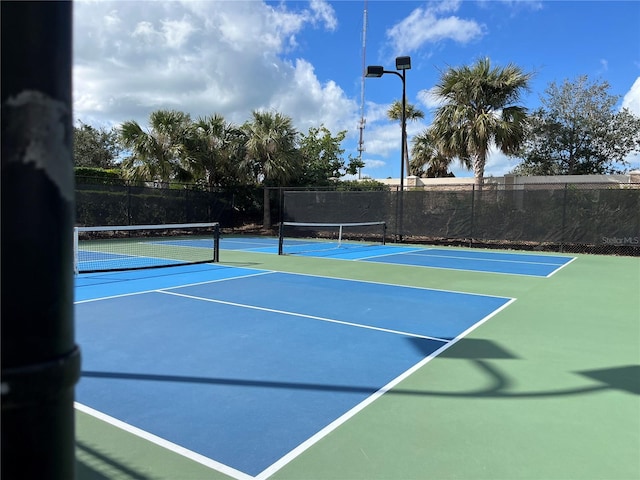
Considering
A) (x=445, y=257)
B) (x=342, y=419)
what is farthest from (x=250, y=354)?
(x=445, y=257)

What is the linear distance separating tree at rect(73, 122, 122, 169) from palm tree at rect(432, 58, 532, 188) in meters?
28.6

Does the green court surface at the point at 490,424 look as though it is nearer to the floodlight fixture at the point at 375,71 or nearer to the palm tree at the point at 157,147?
the floodlight fixture at the point at 375,71

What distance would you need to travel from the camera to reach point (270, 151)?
23203mm

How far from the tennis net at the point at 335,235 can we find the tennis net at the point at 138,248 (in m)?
3.82

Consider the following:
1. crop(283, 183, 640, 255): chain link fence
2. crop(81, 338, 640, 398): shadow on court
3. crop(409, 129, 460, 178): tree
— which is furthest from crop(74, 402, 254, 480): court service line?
crop(409, 129, 460, 178): tree

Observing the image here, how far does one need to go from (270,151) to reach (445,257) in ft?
38.1

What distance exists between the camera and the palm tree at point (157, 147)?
21328 millimetres

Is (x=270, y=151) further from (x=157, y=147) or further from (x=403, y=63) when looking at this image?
(x=403, y=63)

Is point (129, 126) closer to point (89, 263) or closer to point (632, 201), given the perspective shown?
point (89, 263)

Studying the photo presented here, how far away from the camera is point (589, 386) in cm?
419

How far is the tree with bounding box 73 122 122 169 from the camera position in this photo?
39.0 meters

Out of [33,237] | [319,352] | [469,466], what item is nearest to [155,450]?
[469,466]

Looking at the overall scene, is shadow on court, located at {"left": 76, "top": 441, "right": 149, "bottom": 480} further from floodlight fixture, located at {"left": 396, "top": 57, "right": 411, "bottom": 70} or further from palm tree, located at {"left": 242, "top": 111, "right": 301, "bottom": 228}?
palm tree, located at {"left": 242, "top": 111, "right": 301, "bottom": 228}

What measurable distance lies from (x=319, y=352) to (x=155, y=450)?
225 cm
